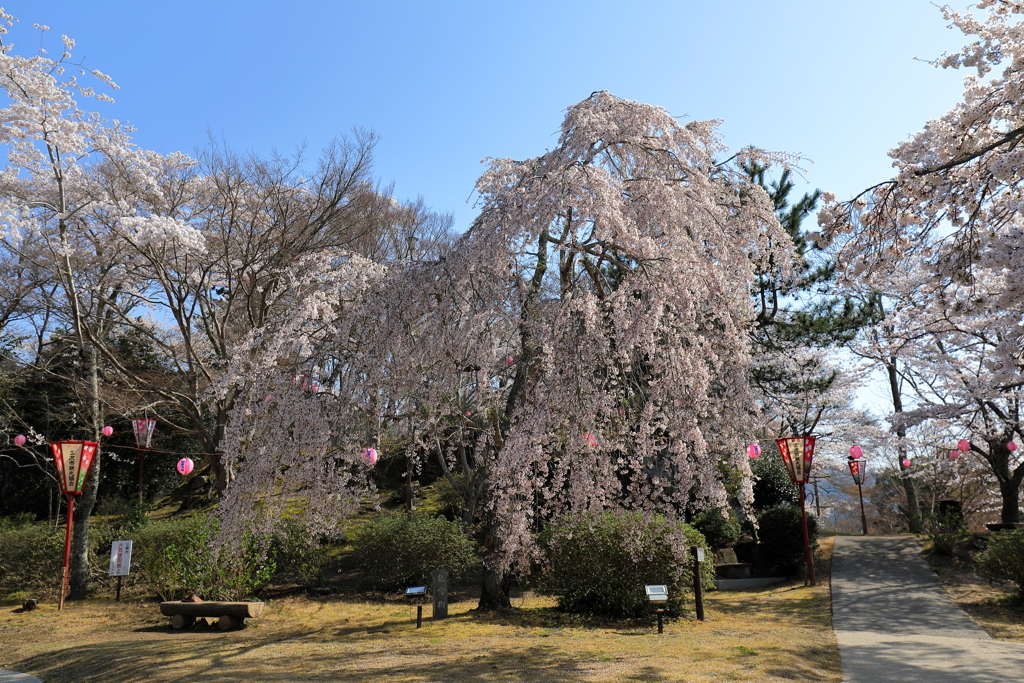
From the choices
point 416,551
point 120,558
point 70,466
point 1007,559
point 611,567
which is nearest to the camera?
point 611,567

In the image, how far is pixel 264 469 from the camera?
561 centimetres

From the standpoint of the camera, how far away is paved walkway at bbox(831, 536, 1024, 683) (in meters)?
5.77

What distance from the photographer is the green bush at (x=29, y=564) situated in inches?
447

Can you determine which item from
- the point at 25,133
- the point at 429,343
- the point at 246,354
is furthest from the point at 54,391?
the point at 429,343

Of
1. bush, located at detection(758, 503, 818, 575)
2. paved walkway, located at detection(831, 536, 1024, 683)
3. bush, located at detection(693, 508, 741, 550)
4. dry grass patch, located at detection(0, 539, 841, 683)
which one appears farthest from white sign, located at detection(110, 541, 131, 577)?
bush, located at detection(758, 503, 818, 575)

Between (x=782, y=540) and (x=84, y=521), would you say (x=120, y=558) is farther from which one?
(x=782, y=540)

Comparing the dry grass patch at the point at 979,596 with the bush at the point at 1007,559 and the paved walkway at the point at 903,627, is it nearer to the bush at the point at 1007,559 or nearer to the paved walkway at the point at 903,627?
the paved walkway at the point at 903,627

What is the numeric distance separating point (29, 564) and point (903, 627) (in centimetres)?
1422

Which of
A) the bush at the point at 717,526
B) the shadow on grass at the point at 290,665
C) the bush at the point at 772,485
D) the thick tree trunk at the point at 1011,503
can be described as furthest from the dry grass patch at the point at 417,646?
the thick tree trunk at the point at 1011,503

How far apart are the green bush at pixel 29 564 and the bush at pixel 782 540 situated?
13.3 metres

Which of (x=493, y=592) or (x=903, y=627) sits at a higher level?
(x=493, y=592)

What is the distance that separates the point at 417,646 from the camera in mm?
6551

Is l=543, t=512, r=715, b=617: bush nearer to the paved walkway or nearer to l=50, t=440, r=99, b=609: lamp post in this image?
the paved walkway

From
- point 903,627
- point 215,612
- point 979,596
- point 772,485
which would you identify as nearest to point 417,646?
point 215,612
